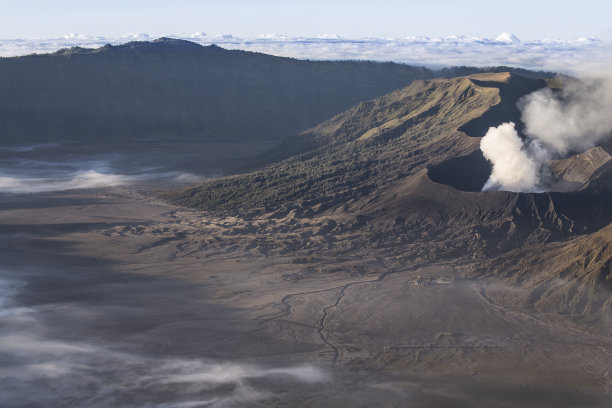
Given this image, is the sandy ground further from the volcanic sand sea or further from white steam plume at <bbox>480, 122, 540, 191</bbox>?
white steam plume at <bbox>480, 122, 540, 191</bbox>

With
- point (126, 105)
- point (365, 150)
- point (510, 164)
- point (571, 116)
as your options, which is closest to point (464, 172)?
point (510, 164)

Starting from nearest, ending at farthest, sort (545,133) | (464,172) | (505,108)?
(464,172)
(545,133)
(505,108)

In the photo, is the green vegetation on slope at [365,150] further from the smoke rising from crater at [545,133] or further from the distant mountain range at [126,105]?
the distant mountain range at [126,105]

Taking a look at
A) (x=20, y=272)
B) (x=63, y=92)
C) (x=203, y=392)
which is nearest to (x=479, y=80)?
(x=20, y=272)

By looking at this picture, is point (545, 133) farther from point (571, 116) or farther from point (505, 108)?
point (505, 108)

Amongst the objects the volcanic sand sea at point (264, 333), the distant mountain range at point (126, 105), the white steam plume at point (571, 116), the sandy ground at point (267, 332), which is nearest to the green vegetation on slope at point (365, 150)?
the white steam plume at point (571, 116)

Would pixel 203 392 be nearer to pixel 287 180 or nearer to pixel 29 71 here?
pixel 287 180
